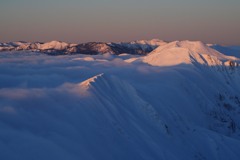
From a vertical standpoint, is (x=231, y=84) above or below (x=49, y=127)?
below

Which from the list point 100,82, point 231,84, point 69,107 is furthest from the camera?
point 231,84

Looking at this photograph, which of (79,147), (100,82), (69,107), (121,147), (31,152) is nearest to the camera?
(31,152)

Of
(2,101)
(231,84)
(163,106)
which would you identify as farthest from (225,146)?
(231,84)

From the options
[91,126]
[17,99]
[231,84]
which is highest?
[17,99]

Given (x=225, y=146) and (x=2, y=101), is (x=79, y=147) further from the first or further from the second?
(x=225, y=146)

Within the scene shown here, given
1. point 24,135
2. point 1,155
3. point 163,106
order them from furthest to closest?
point 163,106, point 24,135, point 1,155

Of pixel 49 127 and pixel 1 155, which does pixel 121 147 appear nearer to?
pixel 49 127

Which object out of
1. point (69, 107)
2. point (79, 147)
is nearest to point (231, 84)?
point (69, 107)

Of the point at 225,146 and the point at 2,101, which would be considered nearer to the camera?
the point at 2,101

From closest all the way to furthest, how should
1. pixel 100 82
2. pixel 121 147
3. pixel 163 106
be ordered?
pixel 121 147 < pixel 100 82 < pixel 163 106
